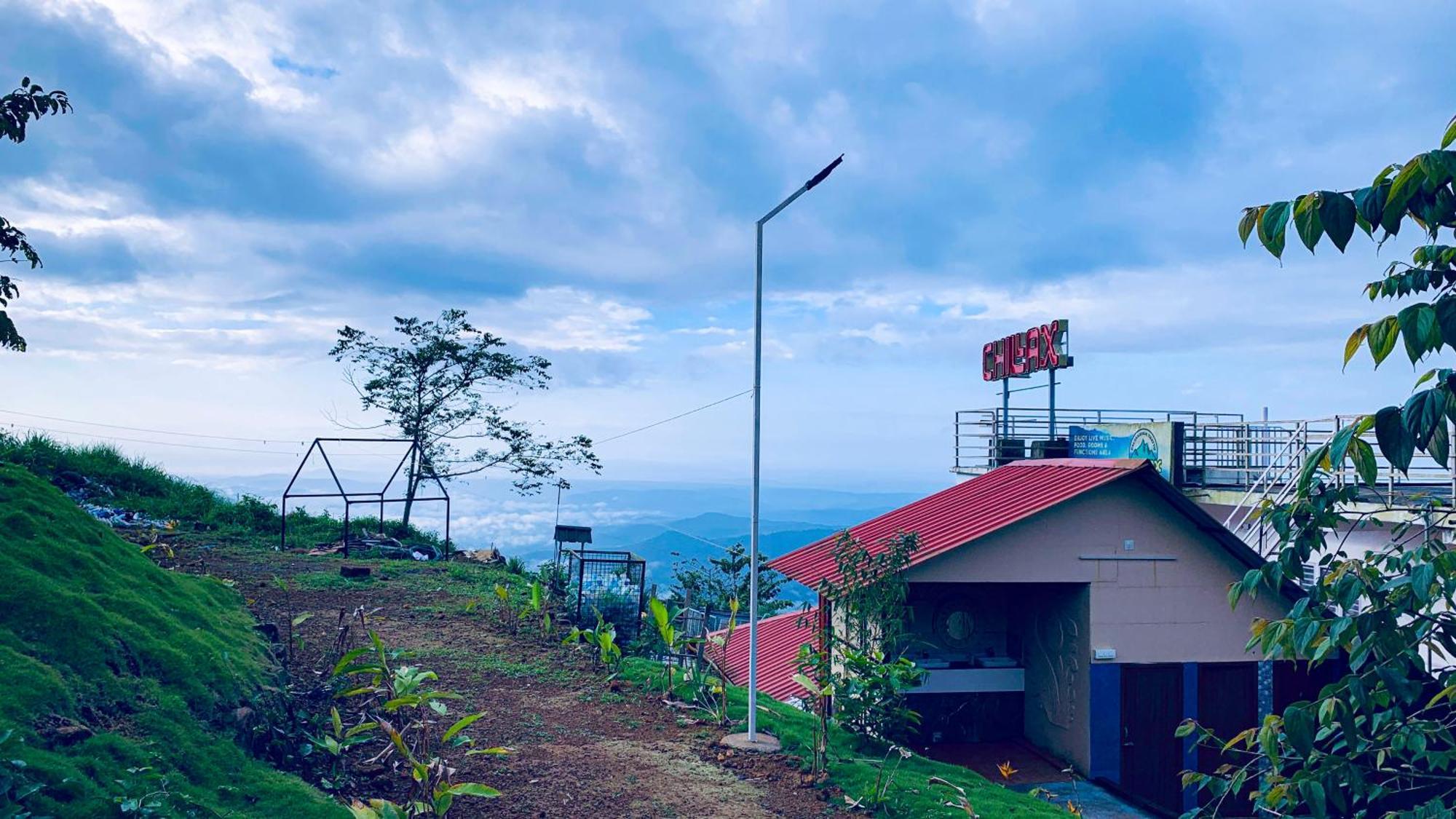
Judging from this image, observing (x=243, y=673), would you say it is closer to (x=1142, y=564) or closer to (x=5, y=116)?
(x=5, y=116)

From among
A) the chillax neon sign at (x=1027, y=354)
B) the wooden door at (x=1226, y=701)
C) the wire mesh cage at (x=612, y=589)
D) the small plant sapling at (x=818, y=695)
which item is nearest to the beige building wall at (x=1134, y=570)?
the wooden door at (x=1226, y=701)

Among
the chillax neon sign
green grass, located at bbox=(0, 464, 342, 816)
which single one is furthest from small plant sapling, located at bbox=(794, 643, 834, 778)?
the chillax neon sign

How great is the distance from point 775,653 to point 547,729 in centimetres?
955

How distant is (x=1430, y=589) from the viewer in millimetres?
2766

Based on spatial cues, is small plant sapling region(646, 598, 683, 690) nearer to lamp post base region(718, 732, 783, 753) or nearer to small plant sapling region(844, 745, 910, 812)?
lamp post base region(718, 732, 783, 753)

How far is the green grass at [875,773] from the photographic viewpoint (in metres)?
8.52

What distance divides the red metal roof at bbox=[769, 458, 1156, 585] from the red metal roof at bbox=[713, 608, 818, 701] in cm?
90

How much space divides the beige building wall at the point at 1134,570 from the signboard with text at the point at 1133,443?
29.6 ft

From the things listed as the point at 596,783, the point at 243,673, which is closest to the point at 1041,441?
the point at 596,783

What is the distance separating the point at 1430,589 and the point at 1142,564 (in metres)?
11.5

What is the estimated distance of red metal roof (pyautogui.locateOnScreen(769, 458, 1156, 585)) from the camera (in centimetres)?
1288

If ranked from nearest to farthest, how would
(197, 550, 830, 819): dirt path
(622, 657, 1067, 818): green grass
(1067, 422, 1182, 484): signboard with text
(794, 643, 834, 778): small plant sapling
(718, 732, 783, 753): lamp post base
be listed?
(197, 550, 830, 819): dirt path < (622, 657, 1067, 818): green grass < (794, 643, 834, 778): small plant sapling < (718, 732, 783, 753): lamp post base < (1067, 422, 1182, 484): signboard with text

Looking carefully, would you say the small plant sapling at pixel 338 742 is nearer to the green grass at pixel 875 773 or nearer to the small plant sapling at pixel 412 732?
the small plant sapling at pixel 412 732

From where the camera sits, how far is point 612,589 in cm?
1525
